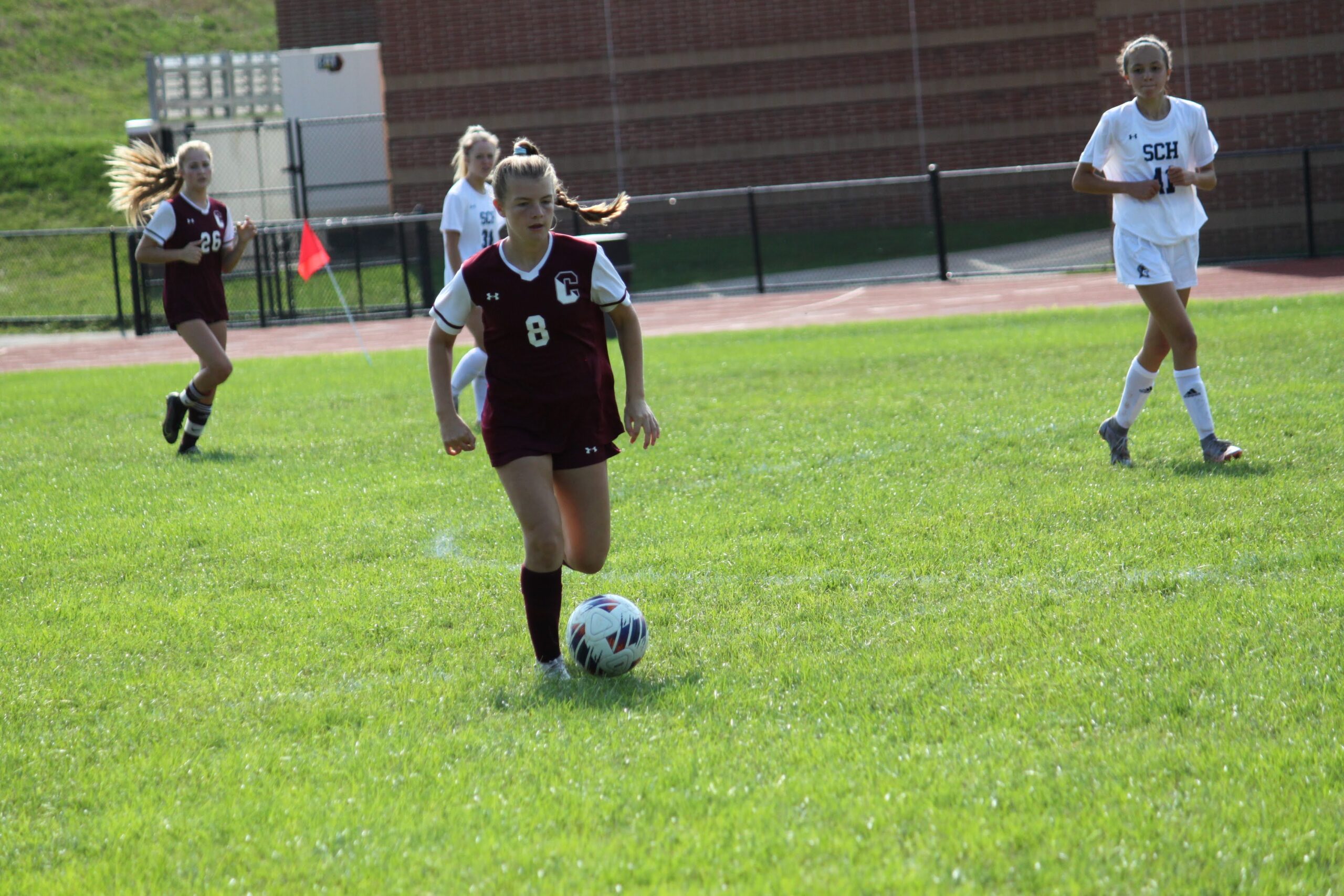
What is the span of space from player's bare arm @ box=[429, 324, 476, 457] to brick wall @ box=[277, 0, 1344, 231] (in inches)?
949

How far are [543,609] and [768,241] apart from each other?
23164 millimetres

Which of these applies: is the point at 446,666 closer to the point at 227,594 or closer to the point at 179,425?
the point at 227,594

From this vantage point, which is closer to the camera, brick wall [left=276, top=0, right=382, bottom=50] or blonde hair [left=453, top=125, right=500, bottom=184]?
blonde hair [left=453, top=125, right=500, bottom=184]

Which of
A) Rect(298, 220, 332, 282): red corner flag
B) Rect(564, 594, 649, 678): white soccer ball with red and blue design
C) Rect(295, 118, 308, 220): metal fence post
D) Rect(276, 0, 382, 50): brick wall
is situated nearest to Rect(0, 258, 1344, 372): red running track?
Rect(298, 220, 332, 282): red corner flag

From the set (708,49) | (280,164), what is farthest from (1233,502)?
(280,164)

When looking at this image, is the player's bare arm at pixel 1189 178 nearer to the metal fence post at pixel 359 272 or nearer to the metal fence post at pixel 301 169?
the metal fence post at pixel 359 272

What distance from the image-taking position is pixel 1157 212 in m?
7.67

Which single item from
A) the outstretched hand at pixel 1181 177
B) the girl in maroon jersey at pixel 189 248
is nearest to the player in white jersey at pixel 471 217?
the girl in maroon jersey at pixel 189 248

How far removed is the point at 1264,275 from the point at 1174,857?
1825 centimetres

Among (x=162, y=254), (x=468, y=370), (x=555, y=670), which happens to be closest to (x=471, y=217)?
(x=468, y=370)

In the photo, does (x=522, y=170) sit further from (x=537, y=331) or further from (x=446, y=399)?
(x=446, y=399)

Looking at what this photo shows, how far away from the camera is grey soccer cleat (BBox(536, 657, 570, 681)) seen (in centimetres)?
468

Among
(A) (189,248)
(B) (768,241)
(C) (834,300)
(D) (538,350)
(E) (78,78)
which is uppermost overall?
(E) (78,78)

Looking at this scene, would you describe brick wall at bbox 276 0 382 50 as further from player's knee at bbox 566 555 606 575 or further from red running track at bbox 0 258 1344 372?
player's knee at bbox 566 555 606 575
